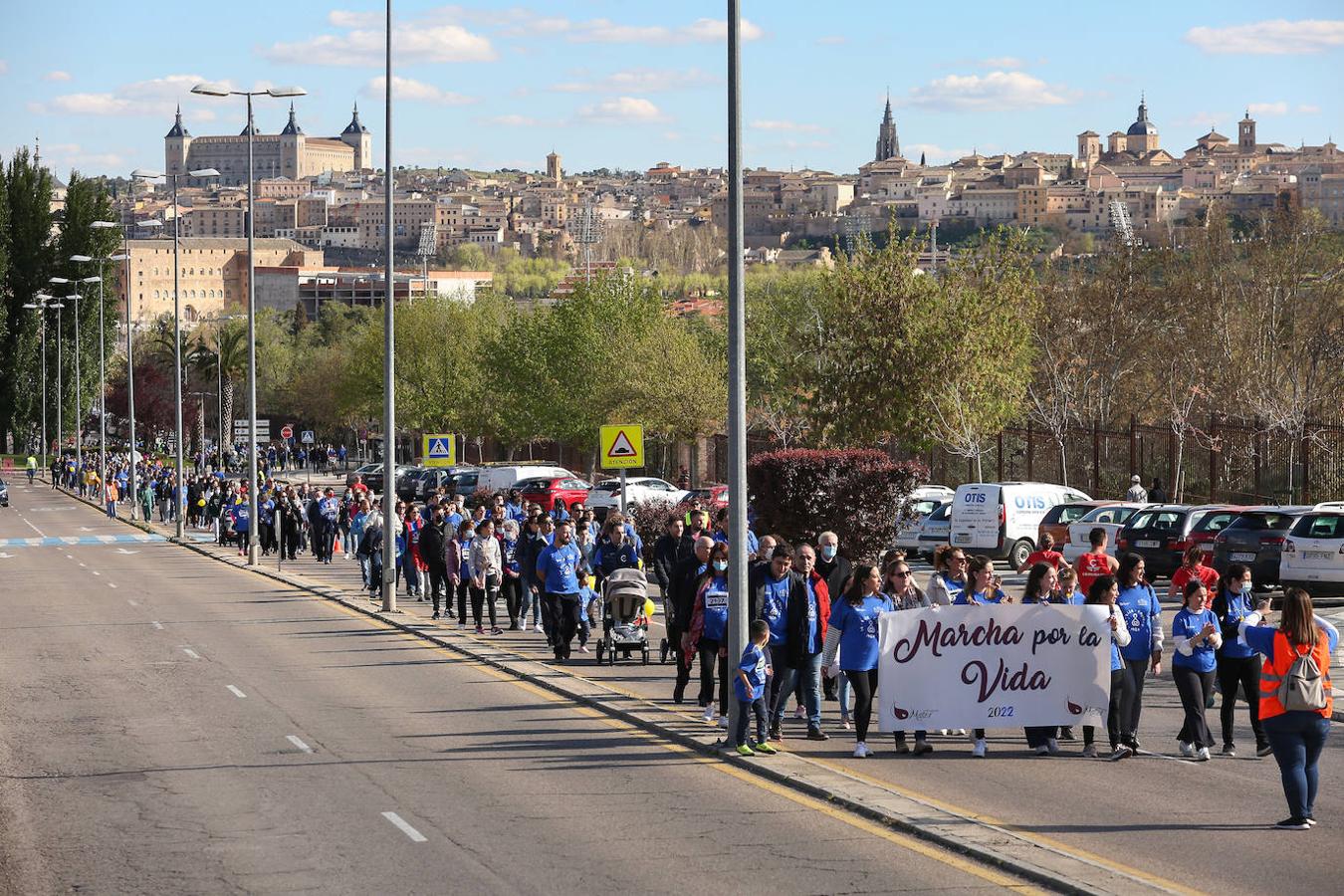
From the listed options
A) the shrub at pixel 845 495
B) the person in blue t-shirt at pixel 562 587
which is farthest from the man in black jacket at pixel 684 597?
the shrub at pixel 845 495

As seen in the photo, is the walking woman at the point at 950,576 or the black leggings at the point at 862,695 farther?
the walking woman at the point at 950,576

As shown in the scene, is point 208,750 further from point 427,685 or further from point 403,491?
point 403,491

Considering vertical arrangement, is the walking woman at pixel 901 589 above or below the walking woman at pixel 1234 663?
above

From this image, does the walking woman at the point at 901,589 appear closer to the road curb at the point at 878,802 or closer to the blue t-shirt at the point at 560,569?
the road curb at the point at 878,802

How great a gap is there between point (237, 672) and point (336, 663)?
1.35 m

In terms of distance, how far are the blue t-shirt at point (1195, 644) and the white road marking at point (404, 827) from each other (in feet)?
20.2

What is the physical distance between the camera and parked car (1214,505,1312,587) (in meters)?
27.9

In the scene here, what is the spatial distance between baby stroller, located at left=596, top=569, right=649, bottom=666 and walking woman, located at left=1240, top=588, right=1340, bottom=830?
10.1 metres

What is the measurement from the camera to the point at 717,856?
1134 centimetres

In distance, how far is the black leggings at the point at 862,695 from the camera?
14977 millimetres

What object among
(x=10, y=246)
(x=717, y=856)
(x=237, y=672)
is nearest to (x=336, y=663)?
(x=237, y=672)

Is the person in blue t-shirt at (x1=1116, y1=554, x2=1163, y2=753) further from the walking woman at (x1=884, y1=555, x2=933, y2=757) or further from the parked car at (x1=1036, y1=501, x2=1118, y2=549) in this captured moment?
the parked car at (x1=1036, y1=501, x2=1118, y2=549)

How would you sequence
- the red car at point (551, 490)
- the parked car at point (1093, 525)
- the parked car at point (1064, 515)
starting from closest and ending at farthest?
the parked car at point (1093, 525) < the parked car at point (1064, 515) < the red car at point (551, 490)

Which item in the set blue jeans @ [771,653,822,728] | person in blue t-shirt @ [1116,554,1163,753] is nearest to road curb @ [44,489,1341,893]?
blue jeans @ [771,653,822,728]
